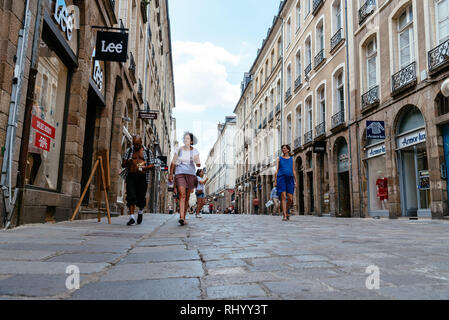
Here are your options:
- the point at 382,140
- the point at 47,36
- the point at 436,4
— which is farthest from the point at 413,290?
the point at 382,140

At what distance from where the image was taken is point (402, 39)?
13617 mm

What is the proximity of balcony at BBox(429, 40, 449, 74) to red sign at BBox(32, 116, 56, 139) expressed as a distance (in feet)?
32.7

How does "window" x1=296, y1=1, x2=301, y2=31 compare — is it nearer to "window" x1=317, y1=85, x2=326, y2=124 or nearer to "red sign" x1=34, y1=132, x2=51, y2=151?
"window" x1=317, y1=85, x2=326, y2=124

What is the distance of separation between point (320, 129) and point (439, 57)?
31.7 feet

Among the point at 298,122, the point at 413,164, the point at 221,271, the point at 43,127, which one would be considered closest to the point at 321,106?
the point at 298,122

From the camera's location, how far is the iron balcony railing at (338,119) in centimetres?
1765

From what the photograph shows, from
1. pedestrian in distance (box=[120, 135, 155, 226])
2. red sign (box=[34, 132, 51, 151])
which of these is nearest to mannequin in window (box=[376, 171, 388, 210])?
pedestrian in distance (box=[120, 135, 155, 226])

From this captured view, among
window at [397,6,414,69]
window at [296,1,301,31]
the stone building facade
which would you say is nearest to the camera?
the stone building facade

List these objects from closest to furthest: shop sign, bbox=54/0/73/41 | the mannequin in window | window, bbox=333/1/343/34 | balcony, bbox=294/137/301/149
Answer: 1. shop sign, bbox=54/0/73/41
2. the mannequin in window
3. window, bbox=333/1/343/34
4. balcony, bbox=294/137/301/149

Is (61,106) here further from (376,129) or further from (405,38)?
(405,38)

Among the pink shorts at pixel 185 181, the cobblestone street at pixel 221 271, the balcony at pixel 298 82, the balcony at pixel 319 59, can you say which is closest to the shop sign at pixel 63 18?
the pink shorts at pixel 185 181

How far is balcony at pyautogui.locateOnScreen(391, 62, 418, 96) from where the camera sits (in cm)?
1223

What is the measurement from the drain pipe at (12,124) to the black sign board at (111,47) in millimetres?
3497

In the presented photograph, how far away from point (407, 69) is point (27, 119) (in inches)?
454
